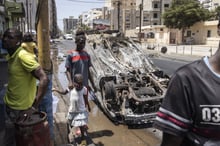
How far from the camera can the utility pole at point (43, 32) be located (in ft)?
14.6

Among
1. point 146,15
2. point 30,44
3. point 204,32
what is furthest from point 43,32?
point 146,15

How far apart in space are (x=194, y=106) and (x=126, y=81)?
6876mm

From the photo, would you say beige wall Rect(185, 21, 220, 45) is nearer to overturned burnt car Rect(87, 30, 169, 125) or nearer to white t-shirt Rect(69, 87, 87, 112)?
overturned burnt car Rect(87, 30, 169, 125)

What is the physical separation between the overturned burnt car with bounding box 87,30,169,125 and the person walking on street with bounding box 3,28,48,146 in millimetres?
3811

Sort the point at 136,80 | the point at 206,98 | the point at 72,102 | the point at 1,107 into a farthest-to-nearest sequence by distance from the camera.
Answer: the point at 136,80
the point at 72,102
the point at 1,107
the point at 206,98

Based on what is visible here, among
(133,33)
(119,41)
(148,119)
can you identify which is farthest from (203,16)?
(148,119)

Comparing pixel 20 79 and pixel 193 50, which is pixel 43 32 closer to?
pixel 20 79

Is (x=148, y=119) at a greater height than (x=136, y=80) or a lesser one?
lesser

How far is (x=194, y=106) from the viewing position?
1.44 m

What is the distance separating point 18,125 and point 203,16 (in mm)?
47867

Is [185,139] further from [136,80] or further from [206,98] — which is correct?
[136,80]

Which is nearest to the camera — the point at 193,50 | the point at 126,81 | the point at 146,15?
the point at 126,81

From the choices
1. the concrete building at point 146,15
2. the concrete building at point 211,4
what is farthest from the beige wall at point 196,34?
the concrete building at point 146,15

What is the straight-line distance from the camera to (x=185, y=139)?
4.96 ft
